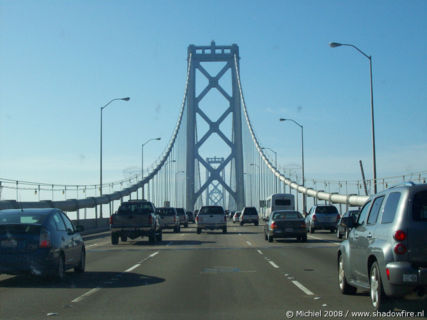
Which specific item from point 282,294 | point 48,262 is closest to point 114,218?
point 48,262

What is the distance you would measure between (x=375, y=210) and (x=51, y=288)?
6394 mm

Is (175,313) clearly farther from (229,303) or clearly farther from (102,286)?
(102,286)

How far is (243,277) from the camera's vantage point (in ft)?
47.2

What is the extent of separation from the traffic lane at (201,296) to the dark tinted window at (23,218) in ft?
8.27

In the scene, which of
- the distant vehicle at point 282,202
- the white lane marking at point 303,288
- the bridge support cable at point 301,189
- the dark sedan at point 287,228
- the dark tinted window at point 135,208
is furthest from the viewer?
the distant vehicle at point 282,202

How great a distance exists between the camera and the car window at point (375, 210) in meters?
9.88

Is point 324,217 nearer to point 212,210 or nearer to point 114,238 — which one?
point 212,210

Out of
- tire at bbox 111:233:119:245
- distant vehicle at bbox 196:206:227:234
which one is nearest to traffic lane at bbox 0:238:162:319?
tire at bbox 111:233:119:245

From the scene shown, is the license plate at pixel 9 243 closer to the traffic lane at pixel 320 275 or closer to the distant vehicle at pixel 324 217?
the traffic lane at pixel 320 275

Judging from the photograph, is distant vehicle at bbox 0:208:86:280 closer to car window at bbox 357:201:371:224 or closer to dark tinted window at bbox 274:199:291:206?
car window at bbox 357:201:371:224

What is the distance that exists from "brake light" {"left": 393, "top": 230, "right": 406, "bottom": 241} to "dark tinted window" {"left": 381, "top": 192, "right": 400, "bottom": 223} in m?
0.37

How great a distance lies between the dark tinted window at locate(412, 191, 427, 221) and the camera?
344 inches

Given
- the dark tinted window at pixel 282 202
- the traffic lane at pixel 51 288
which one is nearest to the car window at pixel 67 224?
the traffic lane at pixel 51 288

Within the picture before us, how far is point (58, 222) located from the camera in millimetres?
14711
